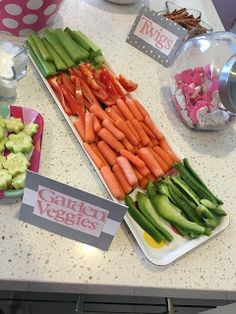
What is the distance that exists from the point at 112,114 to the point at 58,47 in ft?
0.81

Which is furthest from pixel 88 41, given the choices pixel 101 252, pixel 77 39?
pixel 101 252

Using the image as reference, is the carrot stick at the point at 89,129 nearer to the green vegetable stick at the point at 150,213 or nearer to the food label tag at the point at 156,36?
the green vegetable stick at the point at 150,213

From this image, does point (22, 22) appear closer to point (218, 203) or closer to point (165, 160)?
point (165, 160)

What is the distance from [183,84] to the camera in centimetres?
89

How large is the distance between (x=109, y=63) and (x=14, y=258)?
57 cm

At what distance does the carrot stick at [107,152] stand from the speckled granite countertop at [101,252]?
4cm

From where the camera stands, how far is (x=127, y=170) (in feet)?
2.46

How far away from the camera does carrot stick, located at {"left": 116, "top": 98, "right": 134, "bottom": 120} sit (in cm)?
86

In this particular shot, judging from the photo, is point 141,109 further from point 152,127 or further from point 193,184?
point 193,184

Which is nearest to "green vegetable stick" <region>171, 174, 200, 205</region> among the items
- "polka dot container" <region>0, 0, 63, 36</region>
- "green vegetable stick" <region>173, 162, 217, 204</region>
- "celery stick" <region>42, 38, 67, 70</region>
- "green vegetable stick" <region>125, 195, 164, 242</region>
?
"green vegetable stick" <region>173, 162, 217, 204</region>

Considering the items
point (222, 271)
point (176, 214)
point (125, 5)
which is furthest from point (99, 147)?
point (125, 5)

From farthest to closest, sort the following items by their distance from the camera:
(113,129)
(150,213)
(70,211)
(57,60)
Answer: (57,60)
(113,129)
(150,213)
(70,211)

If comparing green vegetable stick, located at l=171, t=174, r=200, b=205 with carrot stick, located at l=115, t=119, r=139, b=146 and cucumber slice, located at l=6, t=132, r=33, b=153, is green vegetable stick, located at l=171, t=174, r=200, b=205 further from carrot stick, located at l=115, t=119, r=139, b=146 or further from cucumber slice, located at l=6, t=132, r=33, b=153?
Answer: cucumber slice, located at l=6, t=132, r=33, b=153

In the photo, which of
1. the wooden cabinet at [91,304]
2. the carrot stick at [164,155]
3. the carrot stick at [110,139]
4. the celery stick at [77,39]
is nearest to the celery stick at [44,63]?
the celery stick at [77,39]
